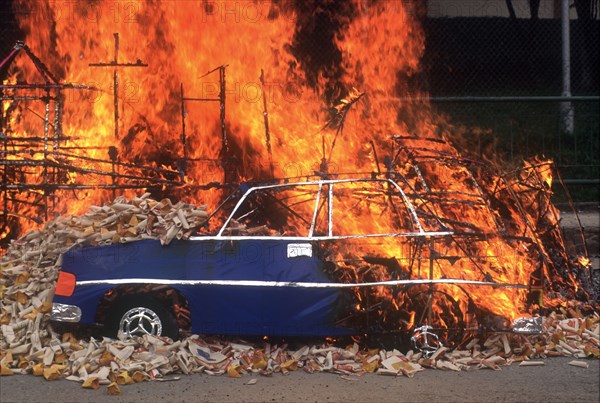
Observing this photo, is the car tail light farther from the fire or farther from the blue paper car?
the fire

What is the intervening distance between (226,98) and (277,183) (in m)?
3.68

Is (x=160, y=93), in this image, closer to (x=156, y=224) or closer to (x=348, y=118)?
(x=348, y=118)

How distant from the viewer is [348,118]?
424 inches

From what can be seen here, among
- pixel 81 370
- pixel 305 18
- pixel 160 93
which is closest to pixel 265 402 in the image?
pixel 81 370

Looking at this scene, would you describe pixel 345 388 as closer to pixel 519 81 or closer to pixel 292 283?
pixel 292 283

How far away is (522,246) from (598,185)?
611 centimetres

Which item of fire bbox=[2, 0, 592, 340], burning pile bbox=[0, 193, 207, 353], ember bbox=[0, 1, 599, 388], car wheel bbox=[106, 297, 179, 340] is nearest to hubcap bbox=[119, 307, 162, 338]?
car wheel bbox=[106, 297, 179, 340]

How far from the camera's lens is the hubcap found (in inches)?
286

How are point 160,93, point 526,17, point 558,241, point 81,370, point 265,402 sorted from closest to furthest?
point 265,402 → point 81,370 → point 558,241 → point 160,93 → point 526,17

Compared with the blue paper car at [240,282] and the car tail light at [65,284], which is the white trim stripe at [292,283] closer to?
the blue paper car at [240,282]

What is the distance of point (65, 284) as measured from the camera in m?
7.36

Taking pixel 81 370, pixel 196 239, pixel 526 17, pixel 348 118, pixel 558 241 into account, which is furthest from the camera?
pixel 526 17

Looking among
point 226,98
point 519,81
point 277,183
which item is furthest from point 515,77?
point 277,183

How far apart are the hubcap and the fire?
2.69m
